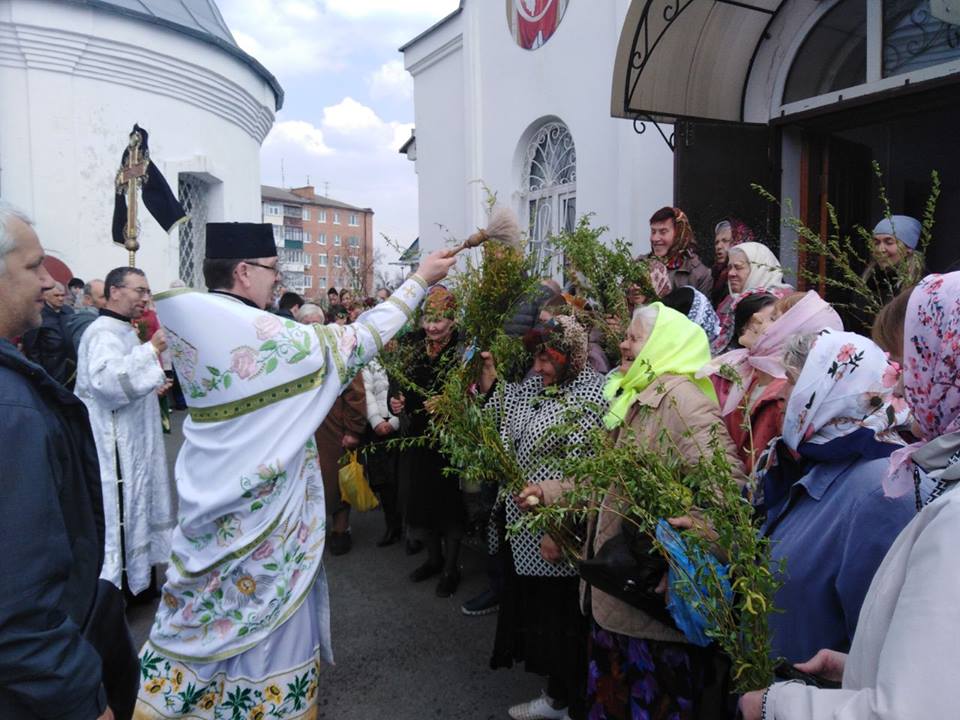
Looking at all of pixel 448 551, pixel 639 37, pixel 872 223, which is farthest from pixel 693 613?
pixel 872 223

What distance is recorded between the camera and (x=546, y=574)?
3.31 metres

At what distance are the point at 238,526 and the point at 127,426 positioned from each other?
2500 mm

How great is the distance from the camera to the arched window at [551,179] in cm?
866

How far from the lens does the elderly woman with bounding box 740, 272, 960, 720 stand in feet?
3.32

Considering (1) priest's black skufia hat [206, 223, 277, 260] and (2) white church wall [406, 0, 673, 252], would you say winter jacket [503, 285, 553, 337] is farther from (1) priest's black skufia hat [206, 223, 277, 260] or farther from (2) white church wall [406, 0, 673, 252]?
(2) white church wall [406, 0, 673, 252]

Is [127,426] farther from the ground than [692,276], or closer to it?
closer to it

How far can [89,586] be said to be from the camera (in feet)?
5.79

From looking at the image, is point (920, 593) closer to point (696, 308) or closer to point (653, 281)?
point (696, 308)

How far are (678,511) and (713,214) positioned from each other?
488 cm

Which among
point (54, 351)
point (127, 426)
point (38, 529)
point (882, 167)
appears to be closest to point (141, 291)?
point (127, 426)

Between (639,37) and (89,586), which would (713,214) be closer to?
(639,37)

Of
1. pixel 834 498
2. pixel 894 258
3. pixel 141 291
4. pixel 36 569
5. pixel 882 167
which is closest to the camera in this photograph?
pixel 36 569

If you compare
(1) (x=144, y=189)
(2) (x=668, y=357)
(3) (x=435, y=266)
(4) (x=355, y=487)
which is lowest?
(4) (x=355, y=487)

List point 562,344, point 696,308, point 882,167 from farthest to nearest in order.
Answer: point 882,167 < point 696,308 < point 562,344
